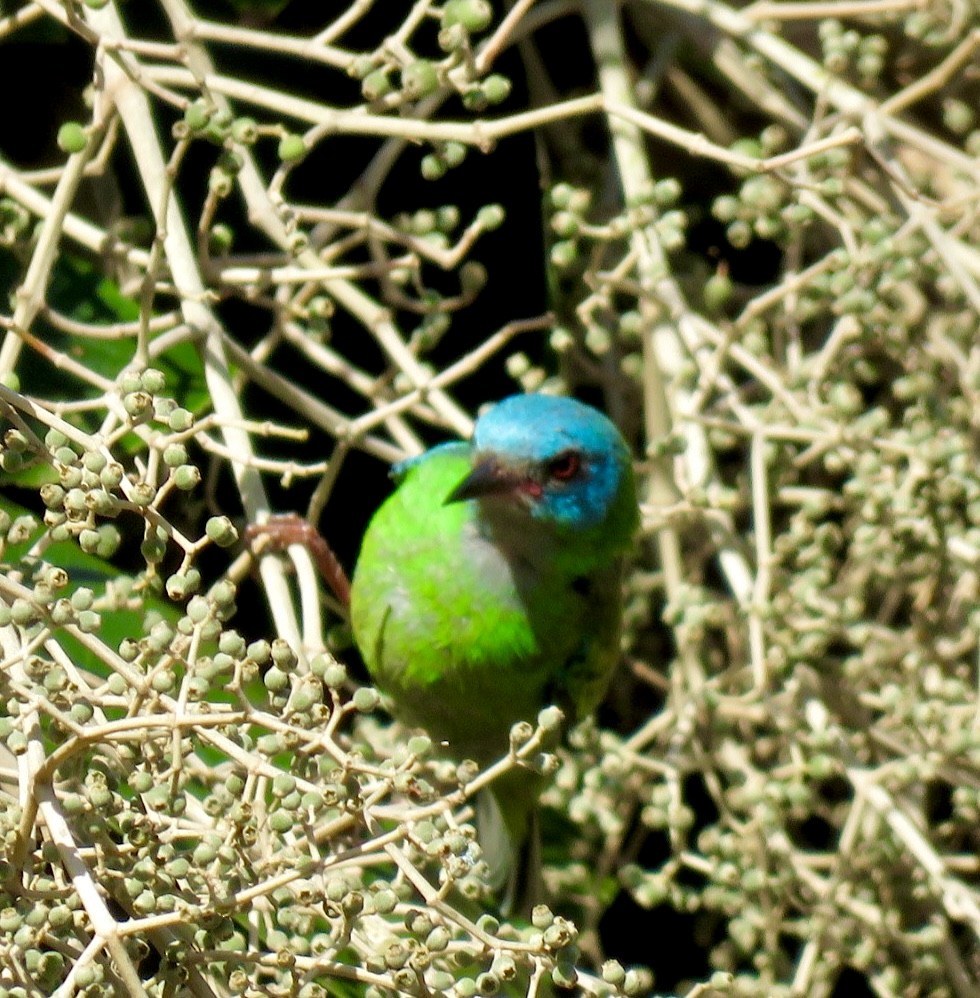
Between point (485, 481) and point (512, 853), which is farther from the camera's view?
point (512, 853)

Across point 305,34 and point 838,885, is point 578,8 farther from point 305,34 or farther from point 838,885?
point 838,885

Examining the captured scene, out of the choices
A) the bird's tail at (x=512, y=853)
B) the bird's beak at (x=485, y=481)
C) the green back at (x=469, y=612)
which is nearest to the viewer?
the bird's beak at (x=485, y=481)

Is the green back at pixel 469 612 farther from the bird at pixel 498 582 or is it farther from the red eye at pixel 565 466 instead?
the red eye at pixel 565 466

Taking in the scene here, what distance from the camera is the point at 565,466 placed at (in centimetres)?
253

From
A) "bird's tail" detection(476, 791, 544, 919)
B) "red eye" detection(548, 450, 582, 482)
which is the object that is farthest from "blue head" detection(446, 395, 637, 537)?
"bird's tail" detection(476, 791, 544, 919)

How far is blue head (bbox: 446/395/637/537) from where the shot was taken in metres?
2.47

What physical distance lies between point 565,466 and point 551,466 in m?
0.02

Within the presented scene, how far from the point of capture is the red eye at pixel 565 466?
99.0 inches

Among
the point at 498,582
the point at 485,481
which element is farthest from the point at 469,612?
the point at 485,481

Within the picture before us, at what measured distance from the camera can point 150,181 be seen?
1.96 metres

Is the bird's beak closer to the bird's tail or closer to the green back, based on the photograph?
the green back

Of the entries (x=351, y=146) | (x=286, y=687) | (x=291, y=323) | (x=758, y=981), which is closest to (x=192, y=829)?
(x=286, y=687)

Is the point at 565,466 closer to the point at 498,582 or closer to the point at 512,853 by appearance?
the point at 498,582

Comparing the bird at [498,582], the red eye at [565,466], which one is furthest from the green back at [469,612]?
the red eye at [565,466]
